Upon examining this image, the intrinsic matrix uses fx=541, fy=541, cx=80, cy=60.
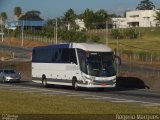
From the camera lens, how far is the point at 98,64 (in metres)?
37.4

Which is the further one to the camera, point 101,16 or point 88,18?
point 101,16

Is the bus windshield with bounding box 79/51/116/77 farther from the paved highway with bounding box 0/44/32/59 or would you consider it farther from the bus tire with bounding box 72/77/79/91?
the paved highway with bounding box 0/44/32/59

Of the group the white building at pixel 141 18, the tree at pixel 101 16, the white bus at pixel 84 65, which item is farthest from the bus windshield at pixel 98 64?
the white building at pixel 141 18

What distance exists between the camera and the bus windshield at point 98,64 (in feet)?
122

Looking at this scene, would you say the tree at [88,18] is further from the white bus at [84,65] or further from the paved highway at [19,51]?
the white bus at [84,65]

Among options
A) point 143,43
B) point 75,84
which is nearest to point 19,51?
point 143,43

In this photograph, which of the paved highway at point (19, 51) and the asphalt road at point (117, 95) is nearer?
the asphalt road at point (117, 95)

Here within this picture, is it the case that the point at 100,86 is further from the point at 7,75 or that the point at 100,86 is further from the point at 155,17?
the point at 155,17

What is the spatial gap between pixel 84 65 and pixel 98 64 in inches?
38.9

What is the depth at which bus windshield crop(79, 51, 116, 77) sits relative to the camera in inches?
1469

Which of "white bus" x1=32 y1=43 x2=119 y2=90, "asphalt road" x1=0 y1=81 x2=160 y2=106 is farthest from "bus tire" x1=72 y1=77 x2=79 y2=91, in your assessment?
"asphalt road" x1=0 y1=81 x2=160 y2=106

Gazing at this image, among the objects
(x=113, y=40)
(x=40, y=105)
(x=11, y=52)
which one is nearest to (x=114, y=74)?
(x=40, y=105)

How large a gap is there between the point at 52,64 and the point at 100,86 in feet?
20.4

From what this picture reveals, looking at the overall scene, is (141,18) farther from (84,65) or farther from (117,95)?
(117,95)
